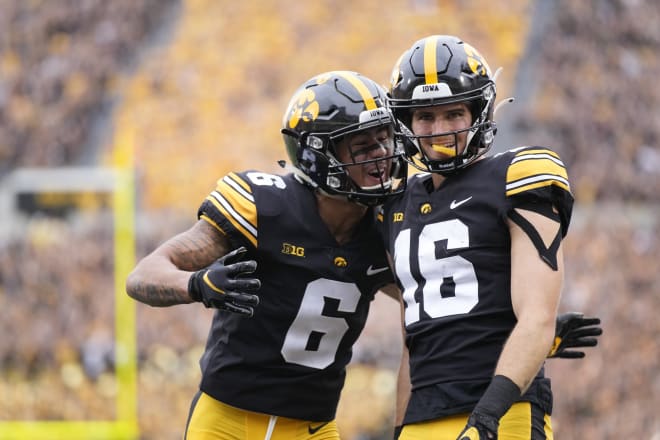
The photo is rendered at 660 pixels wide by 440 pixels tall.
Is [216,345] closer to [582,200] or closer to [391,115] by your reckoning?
[391,115]

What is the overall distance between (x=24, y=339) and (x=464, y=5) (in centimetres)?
729

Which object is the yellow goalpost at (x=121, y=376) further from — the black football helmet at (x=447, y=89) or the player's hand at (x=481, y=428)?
the player's hand at (x=481, y=428)

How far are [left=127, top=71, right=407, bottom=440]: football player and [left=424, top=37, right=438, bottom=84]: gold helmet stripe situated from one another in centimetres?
33

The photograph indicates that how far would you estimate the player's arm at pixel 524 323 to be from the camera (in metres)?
2.77

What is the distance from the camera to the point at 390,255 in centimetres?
336

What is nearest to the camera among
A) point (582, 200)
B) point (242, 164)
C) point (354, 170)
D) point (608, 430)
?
point (354, 170)

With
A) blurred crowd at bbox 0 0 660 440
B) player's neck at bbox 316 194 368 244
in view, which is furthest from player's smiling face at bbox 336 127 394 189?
blurred crowd at bbox 0 0 660 440

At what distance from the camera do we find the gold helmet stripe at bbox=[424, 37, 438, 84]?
3.17 meters

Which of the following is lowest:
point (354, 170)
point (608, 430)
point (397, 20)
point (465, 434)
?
point (608, 430)

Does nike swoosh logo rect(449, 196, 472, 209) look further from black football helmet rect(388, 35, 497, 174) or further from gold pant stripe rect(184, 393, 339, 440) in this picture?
gold pant stripe rect(184, 393, 339, 440)

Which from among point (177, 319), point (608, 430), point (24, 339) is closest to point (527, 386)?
point (608, 430)

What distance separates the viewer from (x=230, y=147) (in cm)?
1290

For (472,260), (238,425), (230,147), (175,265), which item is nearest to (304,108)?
(175,265)

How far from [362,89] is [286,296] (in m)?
0.74
